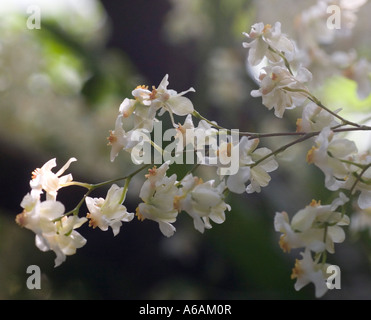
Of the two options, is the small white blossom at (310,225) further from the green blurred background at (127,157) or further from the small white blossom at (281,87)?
the green blurred background at (127,157)

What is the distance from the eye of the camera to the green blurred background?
1163mm

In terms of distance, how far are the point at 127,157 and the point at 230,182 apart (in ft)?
3.03

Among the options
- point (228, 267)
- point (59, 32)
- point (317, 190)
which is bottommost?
point (228, 267)

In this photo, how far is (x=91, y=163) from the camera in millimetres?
1282

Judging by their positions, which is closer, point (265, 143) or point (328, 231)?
point (328, 231)

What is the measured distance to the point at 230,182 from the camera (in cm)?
38

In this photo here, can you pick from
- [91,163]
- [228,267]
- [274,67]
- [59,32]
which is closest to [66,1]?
[59,32]

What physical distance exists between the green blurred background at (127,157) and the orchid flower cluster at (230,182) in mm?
471

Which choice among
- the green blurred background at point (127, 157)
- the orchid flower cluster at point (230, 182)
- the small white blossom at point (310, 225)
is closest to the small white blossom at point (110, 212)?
the orchid flower cluster at point (230, 182)

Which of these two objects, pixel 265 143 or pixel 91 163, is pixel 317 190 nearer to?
pixel 265 143

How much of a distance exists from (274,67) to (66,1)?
1358mm

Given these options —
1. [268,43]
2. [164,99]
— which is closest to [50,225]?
[164,99]

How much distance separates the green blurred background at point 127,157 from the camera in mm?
1163

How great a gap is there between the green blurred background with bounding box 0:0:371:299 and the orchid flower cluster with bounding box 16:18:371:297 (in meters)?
0.47
